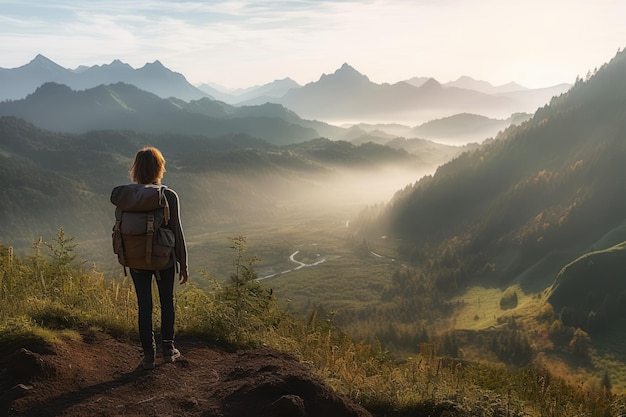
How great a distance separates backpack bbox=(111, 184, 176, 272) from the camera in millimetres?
8469

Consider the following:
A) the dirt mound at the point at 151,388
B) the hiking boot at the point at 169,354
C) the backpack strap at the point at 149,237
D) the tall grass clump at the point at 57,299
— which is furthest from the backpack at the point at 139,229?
the tall grass clump at the point at 57,299

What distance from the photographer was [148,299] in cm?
903

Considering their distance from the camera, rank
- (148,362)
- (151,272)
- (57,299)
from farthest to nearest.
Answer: (57,299), (151,272), (148,362)

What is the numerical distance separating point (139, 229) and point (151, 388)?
2.75 m

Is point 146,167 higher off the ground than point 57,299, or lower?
higher

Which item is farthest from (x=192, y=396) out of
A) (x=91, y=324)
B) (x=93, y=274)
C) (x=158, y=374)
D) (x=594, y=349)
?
(x=594, y=349)

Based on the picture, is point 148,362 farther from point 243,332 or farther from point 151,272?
point 243,332

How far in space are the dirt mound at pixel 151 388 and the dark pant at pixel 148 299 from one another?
20.5 inches

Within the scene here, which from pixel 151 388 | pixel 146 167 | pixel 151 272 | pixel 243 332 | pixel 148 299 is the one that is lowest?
pixel 243 332

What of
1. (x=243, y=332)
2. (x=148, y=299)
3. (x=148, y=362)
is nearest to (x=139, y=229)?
(x=148, y=299)

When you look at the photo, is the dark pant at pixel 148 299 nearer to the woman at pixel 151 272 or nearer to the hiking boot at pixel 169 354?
the woman at pixel 151 272

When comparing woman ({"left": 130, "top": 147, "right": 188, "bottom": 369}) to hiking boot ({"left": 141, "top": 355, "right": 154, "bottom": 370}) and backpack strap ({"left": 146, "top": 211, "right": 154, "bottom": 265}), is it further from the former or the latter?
backpack strap ({"left": 146, "top": 211, "right": 154, "bottom": 265})

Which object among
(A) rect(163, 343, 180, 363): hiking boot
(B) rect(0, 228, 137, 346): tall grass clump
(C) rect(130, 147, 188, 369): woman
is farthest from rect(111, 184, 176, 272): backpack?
(B) rect(0, 228, 137, 346): tall grass clump

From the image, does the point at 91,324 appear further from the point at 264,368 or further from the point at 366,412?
the point at 366,412
